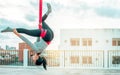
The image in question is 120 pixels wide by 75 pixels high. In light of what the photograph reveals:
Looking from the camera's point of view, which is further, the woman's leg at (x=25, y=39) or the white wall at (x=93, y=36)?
the white wall at (x=93, y=36)

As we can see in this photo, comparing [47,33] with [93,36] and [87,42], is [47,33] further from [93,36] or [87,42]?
[87,42]

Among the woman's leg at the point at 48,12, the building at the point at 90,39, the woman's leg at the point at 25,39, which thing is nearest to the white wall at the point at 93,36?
Answer: the building at the point at 90,39

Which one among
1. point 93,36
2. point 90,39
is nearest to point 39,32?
point 93,36

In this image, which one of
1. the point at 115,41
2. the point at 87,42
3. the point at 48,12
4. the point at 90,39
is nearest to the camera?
the point at 48,12

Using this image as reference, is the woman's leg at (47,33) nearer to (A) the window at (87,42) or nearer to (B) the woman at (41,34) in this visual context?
(B) the woman at (41,34)

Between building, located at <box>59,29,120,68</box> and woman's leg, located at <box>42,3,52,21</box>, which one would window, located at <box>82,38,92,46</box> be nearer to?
building, located at <box>59,29,120,68</box>

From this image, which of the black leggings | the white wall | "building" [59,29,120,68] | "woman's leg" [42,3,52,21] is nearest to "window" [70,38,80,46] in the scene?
"building" [59,29,120,68]

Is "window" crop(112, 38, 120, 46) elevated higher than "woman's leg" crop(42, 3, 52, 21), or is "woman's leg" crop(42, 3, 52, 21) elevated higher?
"woman's leg" crop(42, 3, 52, 21)

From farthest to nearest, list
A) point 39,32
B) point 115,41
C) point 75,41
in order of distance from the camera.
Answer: point 115,41 → point 75,41 → point 39,32

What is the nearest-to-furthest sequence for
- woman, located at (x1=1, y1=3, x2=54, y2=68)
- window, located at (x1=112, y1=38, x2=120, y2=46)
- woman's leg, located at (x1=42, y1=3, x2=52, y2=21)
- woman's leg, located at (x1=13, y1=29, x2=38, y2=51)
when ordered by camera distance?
woman's leg, located at (x1=13, y1=29, x2=38, y2=51), woman, located at (x1=1, y1=3, x2=54, y2=68), woman's leg, located at (x1=42, y1=3, x2=52, y2=21), window, located at (x1=112, y1=38, x2=120, y2=46)

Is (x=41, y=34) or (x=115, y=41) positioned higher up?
(x=41, y=34)

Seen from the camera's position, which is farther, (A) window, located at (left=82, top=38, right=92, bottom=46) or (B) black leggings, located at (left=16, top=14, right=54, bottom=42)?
(A) window, located at (left=82, top=38, right=92, bottom=46)

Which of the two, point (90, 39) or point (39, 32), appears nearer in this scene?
point (39, 32)

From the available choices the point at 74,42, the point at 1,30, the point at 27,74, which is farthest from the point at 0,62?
the point at 74,42
